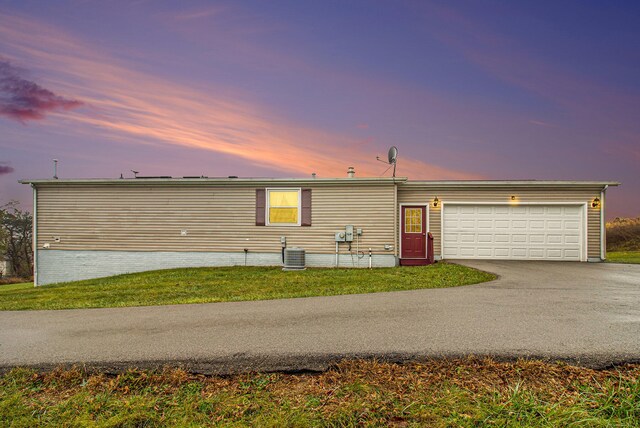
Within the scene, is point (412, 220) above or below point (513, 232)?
above

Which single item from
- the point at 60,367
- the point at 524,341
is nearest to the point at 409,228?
the point at 524,341

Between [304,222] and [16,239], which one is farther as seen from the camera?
[16,239]

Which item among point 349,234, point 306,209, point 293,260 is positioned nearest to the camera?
point 293,260

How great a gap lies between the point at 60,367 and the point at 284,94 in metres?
12.5

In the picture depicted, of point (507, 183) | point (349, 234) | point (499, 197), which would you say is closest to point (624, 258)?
point (499, 197)

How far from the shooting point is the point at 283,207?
1373 centimetres

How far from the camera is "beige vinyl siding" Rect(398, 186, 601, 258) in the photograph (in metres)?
13.6

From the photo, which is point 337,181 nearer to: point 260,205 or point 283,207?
point 283,207

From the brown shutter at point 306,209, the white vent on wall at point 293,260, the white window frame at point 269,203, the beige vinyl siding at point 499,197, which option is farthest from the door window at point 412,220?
the white vent on wall at point 293,260

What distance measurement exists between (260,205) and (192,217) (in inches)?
107

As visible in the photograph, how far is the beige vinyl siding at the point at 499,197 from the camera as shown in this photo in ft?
44.7

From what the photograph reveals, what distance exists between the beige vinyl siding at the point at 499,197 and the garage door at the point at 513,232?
0.28 meters

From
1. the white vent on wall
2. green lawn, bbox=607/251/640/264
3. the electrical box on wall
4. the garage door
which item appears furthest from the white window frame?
green lawn, bbox=607/251/640/264

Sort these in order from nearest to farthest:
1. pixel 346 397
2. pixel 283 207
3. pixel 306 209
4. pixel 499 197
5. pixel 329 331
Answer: pixel 346 397, pixel 329 331, pixel 306 209, pixel 283 207, pixel 499 197
